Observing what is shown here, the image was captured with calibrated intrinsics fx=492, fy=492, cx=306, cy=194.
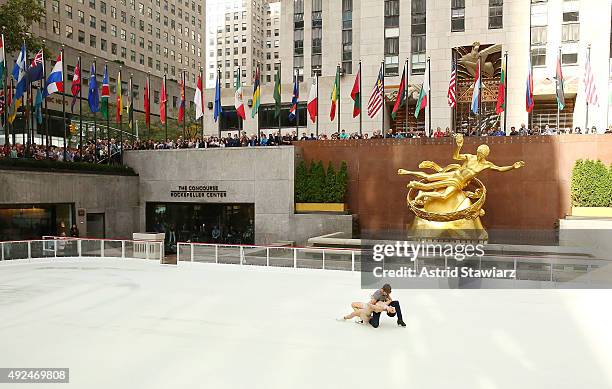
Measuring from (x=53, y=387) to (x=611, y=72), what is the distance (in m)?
38.1

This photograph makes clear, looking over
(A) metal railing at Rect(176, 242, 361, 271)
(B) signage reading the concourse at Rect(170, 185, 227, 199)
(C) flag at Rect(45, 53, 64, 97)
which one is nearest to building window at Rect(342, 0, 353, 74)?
(B) signage reading the concourse at Rect(170, 185, 227, 199)

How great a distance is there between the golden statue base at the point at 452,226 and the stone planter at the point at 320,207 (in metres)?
5.75

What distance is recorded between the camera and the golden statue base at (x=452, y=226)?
1805cm

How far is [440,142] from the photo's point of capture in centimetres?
2288

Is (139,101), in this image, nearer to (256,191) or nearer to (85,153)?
(85,153)

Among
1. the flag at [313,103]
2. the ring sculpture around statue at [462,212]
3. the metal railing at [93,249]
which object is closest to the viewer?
the ring sculpture around statue at [462,212]

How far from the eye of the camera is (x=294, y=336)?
9398 mm

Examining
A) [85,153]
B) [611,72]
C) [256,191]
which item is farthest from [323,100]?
[611,72]

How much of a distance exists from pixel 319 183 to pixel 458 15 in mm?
19467

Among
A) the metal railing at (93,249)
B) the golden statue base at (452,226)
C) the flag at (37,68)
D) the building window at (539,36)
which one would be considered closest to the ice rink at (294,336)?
the metal railing at (93,249)

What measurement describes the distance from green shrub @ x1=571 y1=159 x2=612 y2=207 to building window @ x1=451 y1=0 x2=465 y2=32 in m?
18.3

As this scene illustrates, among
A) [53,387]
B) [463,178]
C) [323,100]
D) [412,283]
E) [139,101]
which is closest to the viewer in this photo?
[53,387]

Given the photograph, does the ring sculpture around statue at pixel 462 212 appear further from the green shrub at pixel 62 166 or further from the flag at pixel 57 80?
the flag at pixel 57 80

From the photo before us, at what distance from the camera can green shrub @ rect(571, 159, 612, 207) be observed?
64.4ft
